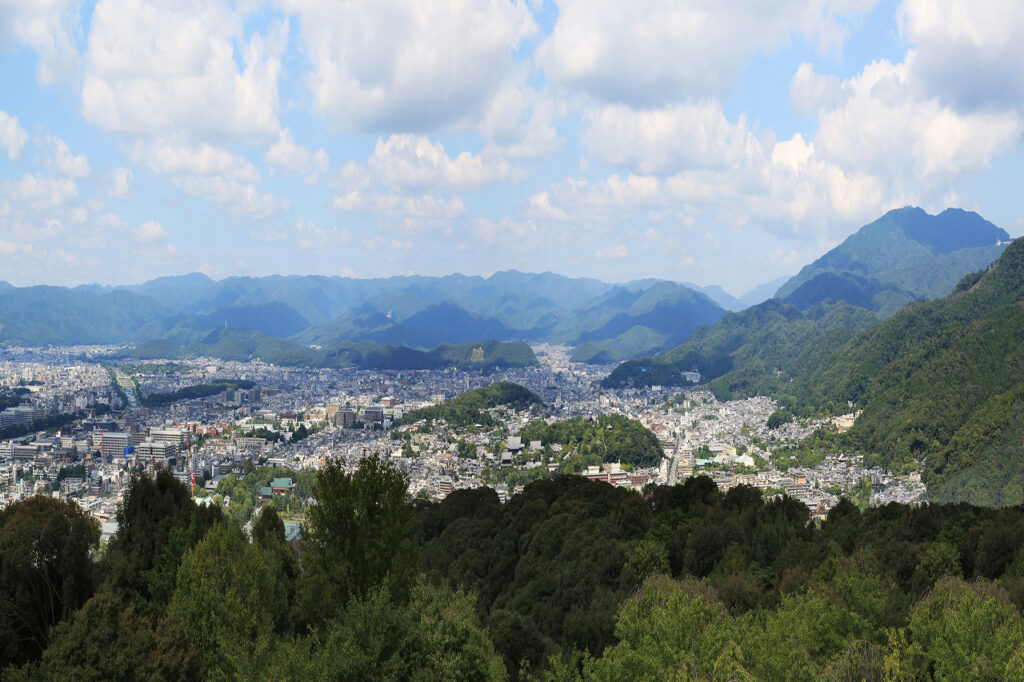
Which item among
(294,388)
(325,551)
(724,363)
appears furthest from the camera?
(724,363)

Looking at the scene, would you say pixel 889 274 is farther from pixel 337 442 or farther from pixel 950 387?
pixel 337 442

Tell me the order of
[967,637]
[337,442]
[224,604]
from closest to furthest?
[967,637] < [224,604] < [337,442]

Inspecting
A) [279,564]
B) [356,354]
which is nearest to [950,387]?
[279,564]

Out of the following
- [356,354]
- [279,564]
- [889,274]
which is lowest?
[356,354]

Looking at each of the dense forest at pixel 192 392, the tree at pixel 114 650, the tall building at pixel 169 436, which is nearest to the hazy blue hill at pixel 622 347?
the dense forest at pixel 192 392

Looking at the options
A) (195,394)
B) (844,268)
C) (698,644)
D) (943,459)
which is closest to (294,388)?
(195,394)

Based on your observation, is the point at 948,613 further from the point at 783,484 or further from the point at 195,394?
the point at 195,394
